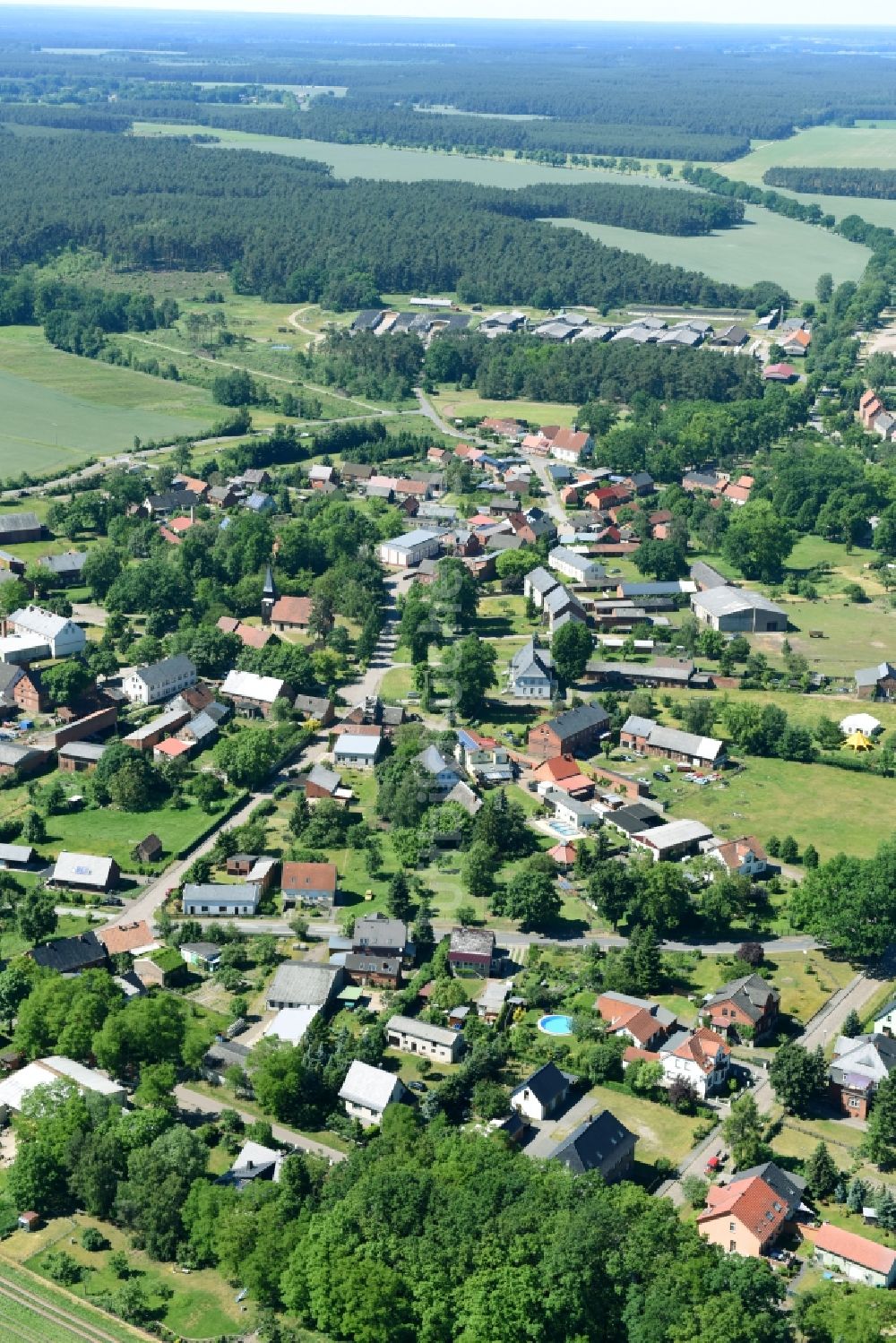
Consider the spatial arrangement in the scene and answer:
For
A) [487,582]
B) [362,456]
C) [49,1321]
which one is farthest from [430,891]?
[362,456]

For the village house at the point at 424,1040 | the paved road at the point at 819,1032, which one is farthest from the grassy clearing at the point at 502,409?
the village house at the point at 424,1040

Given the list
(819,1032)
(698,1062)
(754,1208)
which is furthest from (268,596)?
(754,1208)

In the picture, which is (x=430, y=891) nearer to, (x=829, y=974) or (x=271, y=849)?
(x=271, y=849)

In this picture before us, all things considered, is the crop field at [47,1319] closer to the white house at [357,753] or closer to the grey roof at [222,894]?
the grey roof at [222,894]

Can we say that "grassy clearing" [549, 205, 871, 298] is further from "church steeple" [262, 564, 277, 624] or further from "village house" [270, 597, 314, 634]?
"village house" [270, 597, 314, 634]

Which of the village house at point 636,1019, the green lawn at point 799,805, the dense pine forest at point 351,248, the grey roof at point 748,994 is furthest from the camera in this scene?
the dense pine forest at point 351,248
